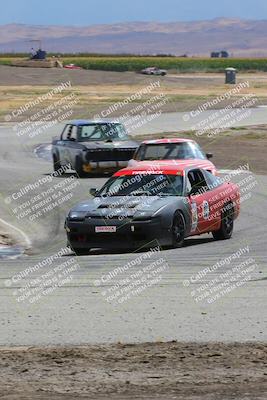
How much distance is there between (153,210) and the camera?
52.3 feet

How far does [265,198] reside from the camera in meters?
23.4

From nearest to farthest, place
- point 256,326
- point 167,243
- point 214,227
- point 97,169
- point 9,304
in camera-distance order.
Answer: point 256,326 → point 9,304 → point 167,243 → point 214,227 → point 97,169

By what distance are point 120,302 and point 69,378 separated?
10.9ft

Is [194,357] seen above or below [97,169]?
above

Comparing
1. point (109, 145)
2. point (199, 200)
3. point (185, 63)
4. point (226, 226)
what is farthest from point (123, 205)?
point (185, 63)

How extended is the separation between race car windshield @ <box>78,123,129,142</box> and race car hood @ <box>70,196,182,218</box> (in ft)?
41.2

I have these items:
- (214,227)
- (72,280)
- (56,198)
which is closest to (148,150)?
(56,198)

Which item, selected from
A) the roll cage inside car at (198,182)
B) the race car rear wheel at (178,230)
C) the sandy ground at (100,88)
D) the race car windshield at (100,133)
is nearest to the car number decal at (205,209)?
the roll cage inside car at (198,182)

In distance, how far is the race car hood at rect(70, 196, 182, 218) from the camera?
15969mm

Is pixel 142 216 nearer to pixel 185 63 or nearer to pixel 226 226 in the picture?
pixel 226 226

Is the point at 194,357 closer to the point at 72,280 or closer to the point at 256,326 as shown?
the point at 256,326

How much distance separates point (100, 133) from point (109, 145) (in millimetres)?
1246

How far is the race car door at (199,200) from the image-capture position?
1686 centimetres

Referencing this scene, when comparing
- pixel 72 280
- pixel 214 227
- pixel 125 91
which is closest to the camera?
pixel 72 280
